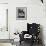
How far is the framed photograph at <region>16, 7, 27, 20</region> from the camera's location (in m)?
3.23

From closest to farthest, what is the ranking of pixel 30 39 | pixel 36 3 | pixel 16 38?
pixel 30 39, pixel 16 38, pixel 36 3

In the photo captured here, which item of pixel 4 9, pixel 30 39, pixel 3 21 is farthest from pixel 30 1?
pixel 30 39

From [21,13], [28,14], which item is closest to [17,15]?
[21,13]

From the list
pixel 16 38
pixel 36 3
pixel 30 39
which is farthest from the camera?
pixel 36 3

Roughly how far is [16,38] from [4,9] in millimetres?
1004

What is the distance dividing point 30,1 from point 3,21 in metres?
1.01

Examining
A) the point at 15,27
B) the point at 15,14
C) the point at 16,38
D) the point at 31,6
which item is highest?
the point at 31,6

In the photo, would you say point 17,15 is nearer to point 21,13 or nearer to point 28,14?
point 21,13

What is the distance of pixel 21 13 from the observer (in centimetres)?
326

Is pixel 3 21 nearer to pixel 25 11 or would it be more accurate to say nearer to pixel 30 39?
pixel 25 11

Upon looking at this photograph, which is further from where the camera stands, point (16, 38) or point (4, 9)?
point (4, 9)

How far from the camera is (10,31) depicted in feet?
10.6

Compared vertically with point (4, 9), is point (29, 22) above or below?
below

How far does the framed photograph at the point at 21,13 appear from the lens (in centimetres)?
323
